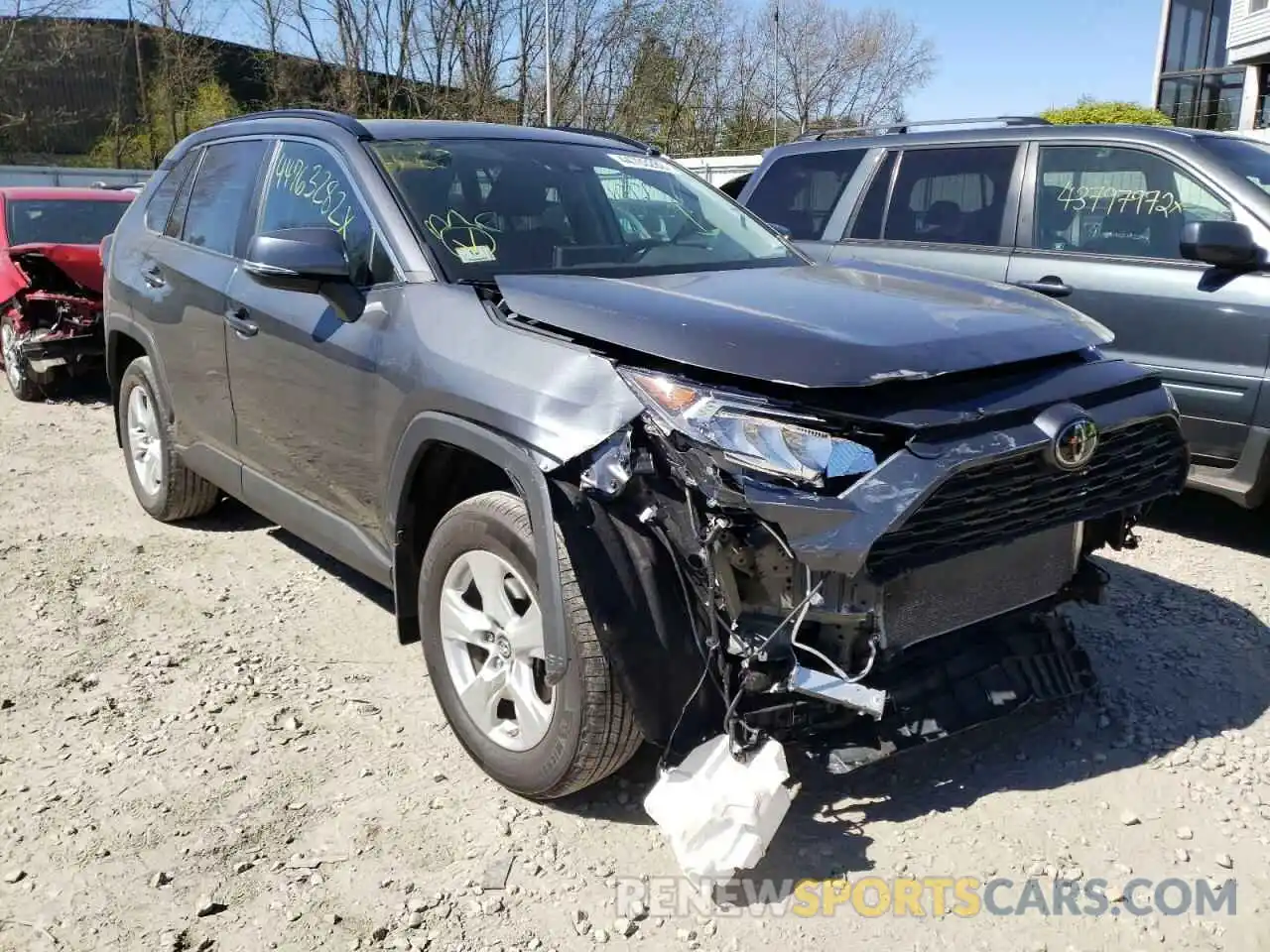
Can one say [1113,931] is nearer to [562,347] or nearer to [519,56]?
[562,347]

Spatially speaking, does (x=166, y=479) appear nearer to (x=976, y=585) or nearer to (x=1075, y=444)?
(x=976, y=585)

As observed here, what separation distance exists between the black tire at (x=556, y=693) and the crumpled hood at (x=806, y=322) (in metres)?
0.54

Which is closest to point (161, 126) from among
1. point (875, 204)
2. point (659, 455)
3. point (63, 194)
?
point (63, 194)

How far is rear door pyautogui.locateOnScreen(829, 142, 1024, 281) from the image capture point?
5.48 m

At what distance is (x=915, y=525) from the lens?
2.36m

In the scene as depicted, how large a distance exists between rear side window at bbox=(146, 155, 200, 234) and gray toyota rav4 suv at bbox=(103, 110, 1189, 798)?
127cm

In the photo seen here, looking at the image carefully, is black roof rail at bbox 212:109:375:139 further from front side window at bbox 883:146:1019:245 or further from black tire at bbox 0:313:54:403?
black tire at bbox 0:313:54:403

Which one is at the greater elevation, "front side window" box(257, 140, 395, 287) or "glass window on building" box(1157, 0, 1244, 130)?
"glass window on building" box(1157, 0, 1244, 130)

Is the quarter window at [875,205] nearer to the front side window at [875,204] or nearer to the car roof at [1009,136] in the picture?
the front side window at [875,204]

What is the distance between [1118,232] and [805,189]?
77.8 inches

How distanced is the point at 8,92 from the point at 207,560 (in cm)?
2524

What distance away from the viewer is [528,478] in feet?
8.29

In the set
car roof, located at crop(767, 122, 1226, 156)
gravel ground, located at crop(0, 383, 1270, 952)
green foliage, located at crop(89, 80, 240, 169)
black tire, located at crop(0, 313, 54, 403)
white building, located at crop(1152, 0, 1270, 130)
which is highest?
white building, located at crop(1152, 0, 1270, 130)

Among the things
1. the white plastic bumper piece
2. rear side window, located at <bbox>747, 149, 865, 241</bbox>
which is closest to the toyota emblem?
the white plastic bumper piece
